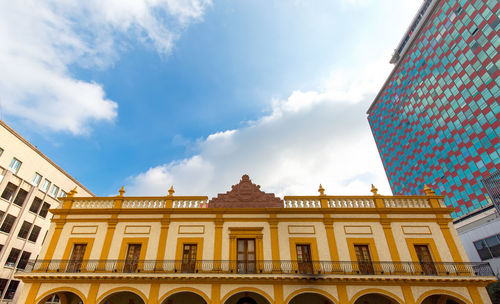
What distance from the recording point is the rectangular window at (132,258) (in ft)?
48.2

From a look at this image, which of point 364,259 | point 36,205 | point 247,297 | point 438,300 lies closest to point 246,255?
point 247,297

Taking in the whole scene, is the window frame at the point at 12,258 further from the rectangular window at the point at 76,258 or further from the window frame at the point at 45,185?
the rectangular window at the point at 76,258

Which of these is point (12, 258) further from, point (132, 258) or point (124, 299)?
point (132, 258)

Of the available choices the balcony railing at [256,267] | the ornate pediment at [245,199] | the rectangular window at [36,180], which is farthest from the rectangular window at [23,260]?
the ornate pediment at [245,199]

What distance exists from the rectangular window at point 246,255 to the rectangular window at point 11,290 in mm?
23366

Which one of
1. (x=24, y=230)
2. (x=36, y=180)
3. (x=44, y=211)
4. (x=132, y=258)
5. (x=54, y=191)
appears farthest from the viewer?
(x=54, y=191)

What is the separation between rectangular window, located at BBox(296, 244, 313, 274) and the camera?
47.0 ft

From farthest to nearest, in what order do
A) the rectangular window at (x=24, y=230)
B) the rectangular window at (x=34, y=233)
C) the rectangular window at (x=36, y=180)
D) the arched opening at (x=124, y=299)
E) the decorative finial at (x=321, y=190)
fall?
the rectangular window at (x=36, y=180) < the rectangular window at (x=34, y=233) < the rectangular window at (x=24, y=230) < the decorative finial at (x=321, y=190) < the arched opening at (x=124, y=299)

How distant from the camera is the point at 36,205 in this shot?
26.4 metres

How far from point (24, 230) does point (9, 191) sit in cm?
425

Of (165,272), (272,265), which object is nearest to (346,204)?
(272,265)

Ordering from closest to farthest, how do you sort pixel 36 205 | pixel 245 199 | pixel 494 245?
pixel 245 199
pixel 494 245
pixel 36 205

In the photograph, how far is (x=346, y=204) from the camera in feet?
54.0

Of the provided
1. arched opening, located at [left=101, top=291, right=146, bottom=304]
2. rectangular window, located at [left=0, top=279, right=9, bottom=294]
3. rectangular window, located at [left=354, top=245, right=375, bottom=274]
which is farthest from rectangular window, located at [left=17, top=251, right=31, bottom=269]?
rectangular window, located at [left=354, top=245, right=375, bottom=274]
